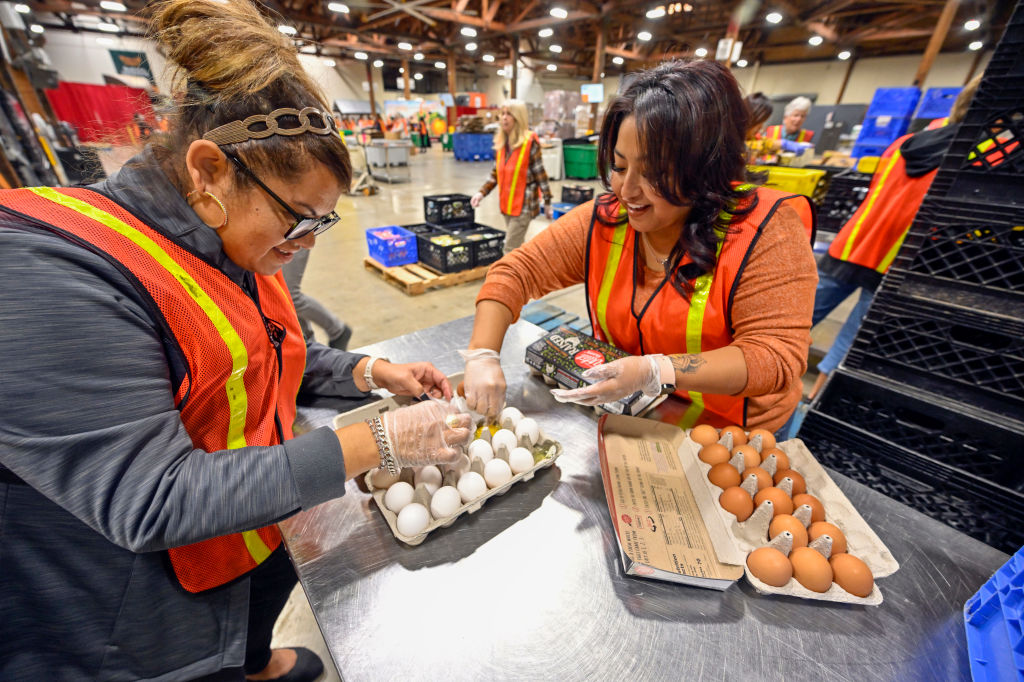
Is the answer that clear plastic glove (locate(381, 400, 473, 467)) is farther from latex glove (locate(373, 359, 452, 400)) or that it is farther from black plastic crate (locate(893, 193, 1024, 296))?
black plastic crate (locate(893, 193, 1024, 296))

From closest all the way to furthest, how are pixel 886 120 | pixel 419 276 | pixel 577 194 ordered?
pixel 419 276
pixel 886 120
pixel 577 194

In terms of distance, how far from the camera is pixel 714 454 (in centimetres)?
120

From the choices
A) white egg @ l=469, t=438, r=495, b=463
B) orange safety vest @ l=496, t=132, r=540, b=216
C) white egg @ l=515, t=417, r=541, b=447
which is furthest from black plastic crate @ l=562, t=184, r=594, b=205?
white egg @ l=469, t=438, r=495, b=463

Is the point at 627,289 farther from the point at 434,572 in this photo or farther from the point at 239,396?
the point at 239,396

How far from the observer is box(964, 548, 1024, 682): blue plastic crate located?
749mm

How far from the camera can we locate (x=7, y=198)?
646 millimetres

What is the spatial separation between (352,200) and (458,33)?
11543 millimetres

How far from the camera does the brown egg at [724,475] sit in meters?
1.12

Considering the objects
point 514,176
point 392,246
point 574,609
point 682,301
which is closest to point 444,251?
point 392,246

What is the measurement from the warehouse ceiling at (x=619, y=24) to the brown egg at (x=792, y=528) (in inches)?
389

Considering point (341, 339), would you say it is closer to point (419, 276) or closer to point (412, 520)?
point (419, 276)

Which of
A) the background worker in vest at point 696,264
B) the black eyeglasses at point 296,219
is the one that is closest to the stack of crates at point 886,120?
the background worker in vest at point 696,264

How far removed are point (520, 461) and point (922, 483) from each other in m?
1.29

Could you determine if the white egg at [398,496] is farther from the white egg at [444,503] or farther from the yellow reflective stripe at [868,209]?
the yellow reflective stripe at [868,209]
